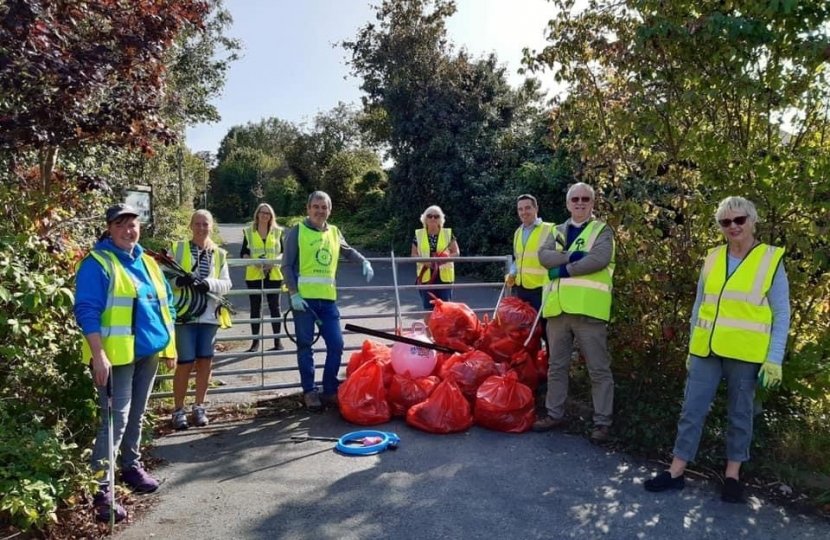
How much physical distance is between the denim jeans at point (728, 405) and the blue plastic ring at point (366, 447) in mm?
1949

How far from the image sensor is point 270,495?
3.69 metres

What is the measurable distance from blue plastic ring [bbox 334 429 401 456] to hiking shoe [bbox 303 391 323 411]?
609 millimetres

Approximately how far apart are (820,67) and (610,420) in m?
2.87

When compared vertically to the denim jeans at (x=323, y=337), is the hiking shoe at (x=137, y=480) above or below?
below

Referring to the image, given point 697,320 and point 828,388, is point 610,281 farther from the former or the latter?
point 828,388

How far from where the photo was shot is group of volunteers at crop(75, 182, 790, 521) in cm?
336

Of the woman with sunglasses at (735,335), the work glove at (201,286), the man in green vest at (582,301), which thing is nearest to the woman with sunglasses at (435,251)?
the man in green vest at (582,301)

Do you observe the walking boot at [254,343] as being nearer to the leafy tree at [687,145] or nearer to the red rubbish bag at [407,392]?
the red rubbish bag at [407,392]

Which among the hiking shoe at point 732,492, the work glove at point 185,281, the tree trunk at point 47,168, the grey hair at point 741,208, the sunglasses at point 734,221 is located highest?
the tree trunk at point 47,168

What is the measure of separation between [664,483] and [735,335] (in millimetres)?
1031

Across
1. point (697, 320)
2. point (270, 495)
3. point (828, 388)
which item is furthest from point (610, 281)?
point (270, 495)

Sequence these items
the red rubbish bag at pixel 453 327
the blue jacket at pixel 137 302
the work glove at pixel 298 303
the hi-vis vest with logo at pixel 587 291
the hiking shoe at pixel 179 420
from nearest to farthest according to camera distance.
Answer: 1. the blue jacket at pixel 137 302
2. the hi-vis vest with logo at pixel 587 291
3. the hiking shoe at pixel 179 420
4. the work glove at pixel 298 303
5. the red rubbish bag at pixel 453 327

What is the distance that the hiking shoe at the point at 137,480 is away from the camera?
143 inches

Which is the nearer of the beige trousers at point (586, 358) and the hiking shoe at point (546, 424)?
the beige trousers at point (586, 358)
